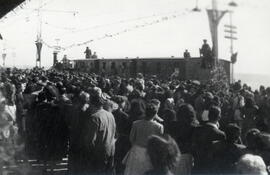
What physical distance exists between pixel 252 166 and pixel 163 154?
3.21 ft

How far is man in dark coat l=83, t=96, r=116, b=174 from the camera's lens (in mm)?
7055

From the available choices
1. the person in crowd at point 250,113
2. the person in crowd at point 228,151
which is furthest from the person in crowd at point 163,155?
the person in crowd at point 250,113

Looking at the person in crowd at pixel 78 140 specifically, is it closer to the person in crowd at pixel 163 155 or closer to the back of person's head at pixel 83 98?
the back of person's head at pixel 83 98

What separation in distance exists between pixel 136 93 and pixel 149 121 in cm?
339

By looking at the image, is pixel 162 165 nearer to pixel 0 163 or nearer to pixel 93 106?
pixel 93 106

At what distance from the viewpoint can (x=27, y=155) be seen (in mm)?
9906

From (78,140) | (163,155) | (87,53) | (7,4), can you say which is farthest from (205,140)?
(87,53)

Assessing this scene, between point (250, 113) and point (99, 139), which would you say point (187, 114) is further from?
point (250, 113)

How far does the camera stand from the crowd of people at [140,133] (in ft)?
16.9

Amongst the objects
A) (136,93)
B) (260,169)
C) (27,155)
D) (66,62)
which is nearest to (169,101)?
(136,93)

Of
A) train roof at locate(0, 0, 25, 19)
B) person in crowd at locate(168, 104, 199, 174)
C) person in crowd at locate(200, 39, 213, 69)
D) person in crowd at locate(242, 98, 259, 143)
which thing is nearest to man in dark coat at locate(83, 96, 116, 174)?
person in crowd at locate(168, 104, 199, 174)

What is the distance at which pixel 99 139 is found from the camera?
283 inches

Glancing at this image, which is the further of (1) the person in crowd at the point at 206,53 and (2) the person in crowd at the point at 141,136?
(1) the person in crowd at the point at 206,53

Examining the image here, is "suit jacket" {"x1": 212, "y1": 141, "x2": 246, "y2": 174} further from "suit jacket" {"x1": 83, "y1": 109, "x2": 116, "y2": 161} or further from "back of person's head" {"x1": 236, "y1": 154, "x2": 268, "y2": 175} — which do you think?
"suit jacket" {"x1": 83, "y1": 109, "x2": 116, "y2": 161}
